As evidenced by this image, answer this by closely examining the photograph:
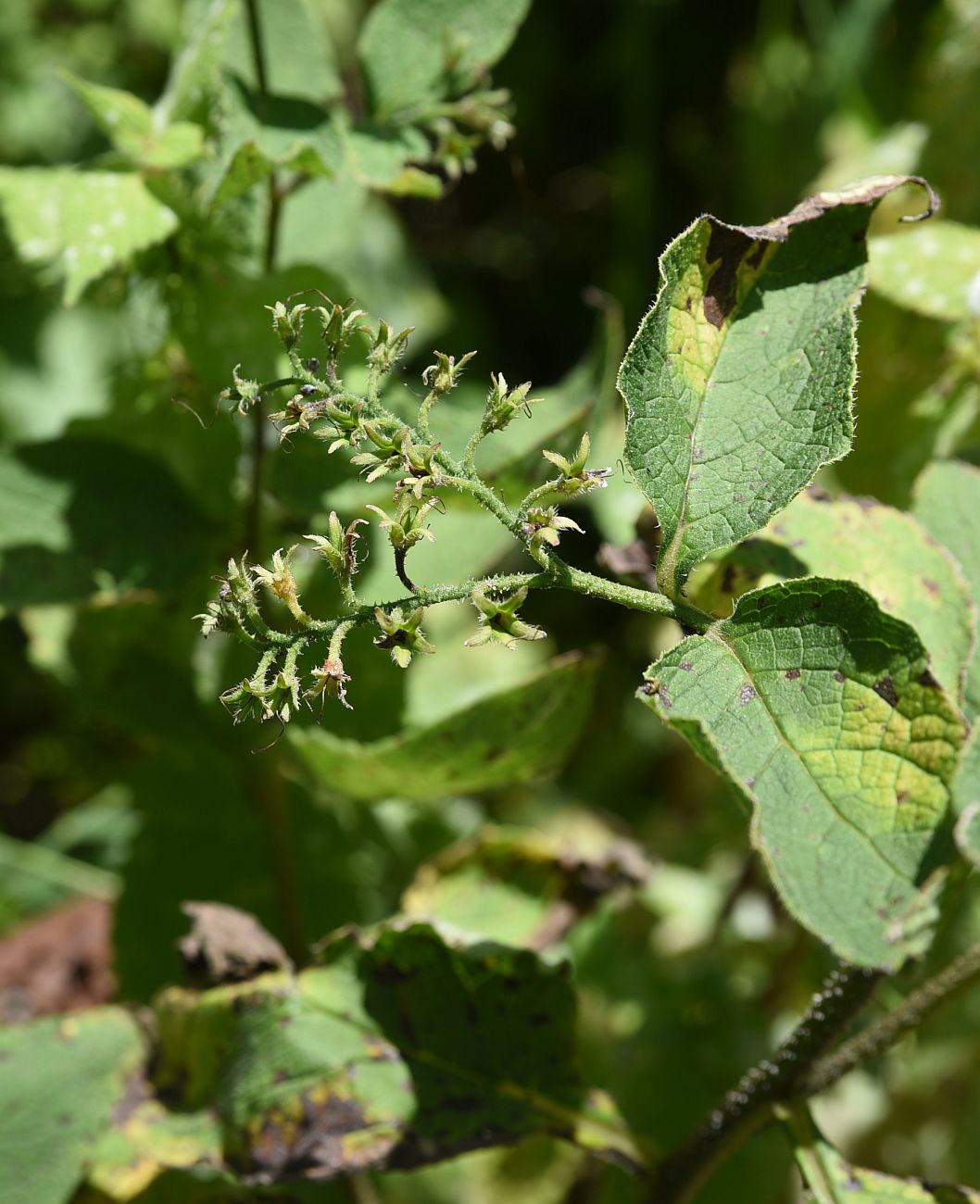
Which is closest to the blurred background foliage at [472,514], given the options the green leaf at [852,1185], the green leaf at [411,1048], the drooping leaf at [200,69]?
the drooping leaf at [200,69]

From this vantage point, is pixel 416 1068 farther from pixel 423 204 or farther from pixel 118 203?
pixel 423 204

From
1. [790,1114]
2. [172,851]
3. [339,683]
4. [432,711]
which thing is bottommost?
[172,851]

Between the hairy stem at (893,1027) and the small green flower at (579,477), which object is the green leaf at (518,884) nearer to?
the hairy stem at (893,1027)

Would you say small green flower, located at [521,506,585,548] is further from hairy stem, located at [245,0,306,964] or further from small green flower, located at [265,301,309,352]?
hairy stem, located at [245,0,306,964]

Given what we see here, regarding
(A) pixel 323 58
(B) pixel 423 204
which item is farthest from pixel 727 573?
(B) pixel 423 204

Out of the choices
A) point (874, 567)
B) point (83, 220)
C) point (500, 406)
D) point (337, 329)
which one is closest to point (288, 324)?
point (337, 329)

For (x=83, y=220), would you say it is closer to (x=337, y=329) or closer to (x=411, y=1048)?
(x=337, y=329)

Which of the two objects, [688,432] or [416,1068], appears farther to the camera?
[416,1068]
